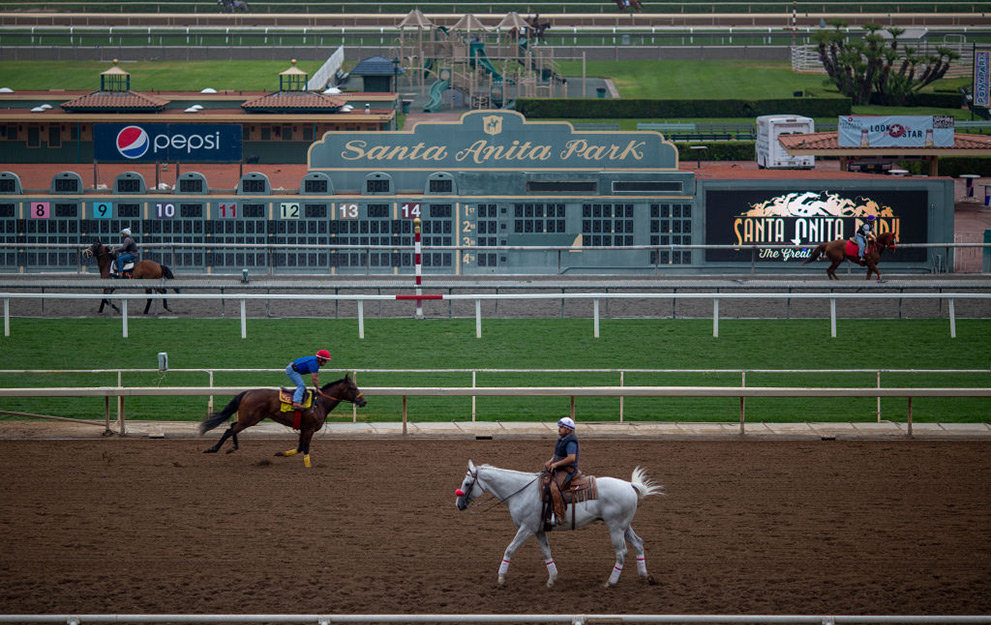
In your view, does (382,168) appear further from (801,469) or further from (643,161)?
(801,469)

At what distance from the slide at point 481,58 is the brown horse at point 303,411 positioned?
36437 mm

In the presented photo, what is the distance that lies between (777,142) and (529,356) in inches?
850

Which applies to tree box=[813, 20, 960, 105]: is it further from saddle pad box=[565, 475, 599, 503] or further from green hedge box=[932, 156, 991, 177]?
saddle pad box=[565, 475, 599, 503]

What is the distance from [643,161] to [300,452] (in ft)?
44.3

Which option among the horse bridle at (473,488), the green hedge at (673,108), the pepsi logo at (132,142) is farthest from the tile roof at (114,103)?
the horse bridle at (473,488)

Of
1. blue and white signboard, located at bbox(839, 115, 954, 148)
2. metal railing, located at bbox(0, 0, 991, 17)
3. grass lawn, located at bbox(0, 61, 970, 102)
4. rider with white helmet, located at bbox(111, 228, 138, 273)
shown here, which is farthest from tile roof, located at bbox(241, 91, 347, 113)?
metal railing, located at bbox(0, 0, 991, 17)

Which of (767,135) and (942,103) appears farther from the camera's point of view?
(942,103)

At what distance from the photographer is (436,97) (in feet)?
146

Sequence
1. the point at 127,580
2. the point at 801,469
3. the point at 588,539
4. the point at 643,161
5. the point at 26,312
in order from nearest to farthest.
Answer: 1. the point at 127,580
2. the point at 588,539
3. the point at 801,469
4. the point at 26,312
5. the point at 643,161

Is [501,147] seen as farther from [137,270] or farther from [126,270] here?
[126,270]

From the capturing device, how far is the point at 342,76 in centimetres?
4856

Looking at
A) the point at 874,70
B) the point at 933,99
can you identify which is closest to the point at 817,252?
the point at 874,70

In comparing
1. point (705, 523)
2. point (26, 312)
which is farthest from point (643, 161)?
point (705, 523)

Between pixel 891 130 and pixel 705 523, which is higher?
pixel 891 130
